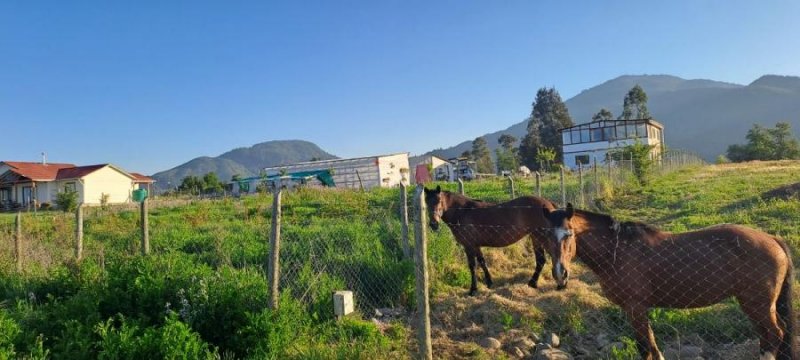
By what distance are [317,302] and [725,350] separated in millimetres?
4211

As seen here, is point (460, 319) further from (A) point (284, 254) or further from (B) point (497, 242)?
(A) point (284, 254)

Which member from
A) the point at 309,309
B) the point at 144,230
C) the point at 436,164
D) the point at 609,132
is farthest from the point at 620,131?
the point at 144,230

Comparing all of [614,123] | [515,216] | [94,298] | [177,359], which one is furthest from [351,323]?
[614,123]

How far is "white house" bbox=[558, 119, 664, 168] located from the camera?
153 ft

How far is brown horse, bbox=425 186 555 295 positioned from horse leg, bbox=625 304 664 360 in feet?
8.92

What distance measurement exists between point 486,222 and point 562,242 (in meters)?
3.00

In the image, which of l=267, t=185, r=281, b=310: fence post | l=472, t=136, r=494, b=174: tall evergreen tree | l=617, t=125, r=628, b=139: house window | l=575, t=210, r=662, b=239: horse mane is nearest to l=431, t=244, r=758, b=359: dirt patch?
l=575, t=210, r=662, b=239: horse mane

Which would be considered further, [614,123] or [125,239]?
[614,123]

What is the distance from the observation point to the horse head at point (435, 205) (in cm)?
710

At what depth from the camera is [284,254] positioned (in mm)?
7750

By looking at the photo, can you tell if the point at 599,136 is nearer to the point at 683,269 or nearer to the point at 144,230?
the point at 683,269

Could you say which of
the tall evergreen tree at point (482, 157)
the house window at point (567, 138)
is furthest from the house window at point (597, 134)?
the tall evergreen tree at point (482, 157)

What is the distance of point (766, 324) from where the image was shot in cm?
387

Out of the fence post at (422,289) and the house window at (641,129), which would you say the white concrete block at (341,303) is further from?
the house window at (641,129)
